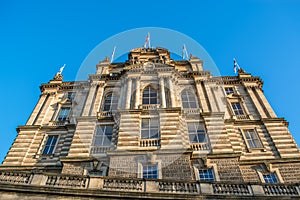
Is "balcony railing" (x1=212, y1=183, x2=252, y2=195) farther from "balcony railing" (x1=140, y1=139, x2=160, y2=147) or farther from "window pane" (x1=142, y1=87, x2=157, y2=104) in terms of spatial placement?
"window pane" (x1=142, y1=87, x2=157, y2=104)

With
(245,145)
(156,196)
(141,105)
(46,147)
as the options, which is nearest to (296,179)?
(245,145)

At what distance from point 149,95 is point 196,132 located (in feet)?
22.6

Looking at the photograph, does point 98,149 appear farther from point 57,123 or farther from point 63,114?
point 63,114

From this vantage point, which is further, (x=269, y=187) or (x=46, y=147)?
(x=46, y=147)

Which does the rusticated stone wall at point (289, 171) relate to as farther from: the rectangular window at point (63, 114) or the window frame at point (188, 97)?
the rectangular window at point (63, 114)

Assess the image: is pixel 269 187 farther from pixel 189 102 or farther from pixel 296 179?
pixel 189 102

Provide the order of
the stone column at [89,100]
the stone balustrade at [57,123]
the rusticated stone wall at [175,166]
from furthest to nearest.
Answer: the stone balustrade at [57,123] < the stone column at [89,100] < the rusticated stone wall at [175,166]

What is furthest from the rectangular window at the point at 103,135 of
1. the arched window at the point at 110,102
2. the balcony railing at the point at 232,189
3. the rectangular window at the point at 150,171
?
the balcony railing at the point at 232,189

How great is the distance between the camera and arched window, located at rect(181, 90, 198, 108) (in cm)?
2791

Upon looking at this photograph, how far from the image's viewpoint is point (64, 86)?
32531 mm

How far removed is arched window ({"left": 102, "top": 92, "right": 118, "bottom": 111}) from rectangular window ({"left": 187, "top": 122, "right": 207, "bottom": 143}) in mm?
8700

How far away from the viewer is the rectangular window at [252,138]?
983 inches

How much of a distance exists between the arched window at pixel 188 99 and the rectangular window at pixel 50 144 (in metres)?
14.0

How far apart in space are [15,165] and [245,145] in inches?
853
